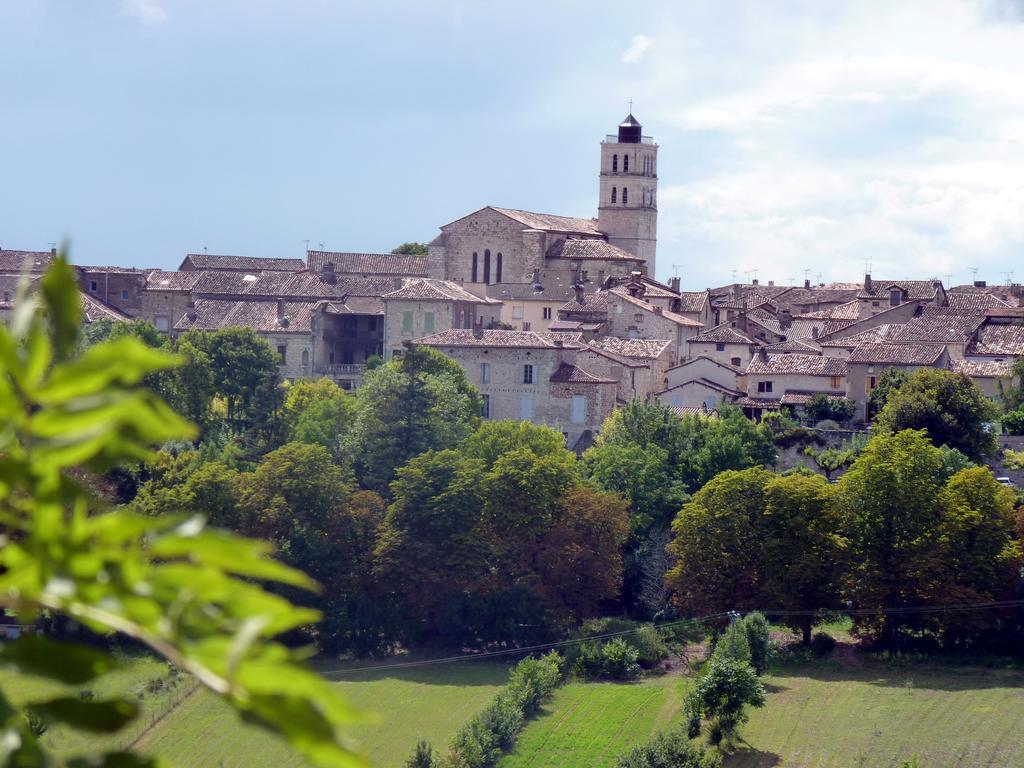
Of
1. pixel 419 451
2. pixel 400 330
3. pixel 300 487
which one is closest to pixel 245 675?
pixel 300 487

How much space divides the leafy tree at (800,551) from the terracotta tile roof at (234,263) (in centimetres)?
4347

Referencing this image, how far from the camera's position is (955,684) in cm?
3650

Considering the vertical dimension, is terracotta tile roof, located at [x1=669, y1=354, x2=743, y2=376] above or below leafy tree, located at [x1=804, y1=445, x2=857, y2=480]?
above

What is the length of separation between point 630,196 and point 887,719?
2138 inches

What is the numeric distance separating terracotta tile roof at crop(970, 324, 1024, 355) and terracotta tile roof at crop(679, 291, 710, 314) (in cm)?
1167

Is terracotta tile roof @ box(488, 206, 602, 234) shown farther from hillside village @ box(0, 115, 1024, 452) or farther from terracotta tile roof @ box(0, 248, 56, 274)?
terracotta tile roof @ box(0, 248, 56, 274)

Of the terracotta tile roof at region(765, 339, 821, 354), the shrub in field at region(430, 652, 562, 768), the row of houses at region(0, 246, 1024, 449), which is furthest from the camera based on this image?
the terracotta tile roof at region(765, 339, 821, 354)

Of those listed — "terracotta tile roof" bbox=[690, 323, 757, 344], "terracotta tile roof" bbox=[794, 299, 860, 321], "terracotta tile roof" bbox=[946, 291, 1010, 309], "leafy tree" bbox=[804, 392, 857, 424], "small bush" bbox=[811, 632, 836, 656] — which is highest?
"terracotta tile roof" bbox=[946, 291, 1010, 309]

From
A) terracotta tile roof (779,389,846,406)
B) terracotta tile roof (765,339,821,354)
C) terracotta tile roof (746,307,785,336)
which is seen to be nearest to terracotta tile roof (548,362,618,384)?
terracotta tile roof (779,389,846,406)

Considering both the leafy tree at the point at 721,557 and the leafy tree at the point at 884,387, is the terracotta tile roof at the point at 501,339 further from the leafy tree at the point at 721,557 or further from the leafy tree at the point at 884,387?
the leafy tree at the point at 721,557

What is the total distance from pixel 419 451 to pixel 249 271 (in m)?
33.2

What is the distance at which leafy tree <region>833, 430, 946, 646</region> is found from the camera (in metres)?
39.4

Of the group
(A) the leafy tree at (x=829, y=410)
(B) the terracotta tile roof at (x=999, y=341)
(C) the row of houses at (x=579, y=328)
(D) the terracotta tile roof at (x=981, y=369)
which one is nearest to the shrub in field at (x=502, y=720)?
(A) the leafy tree at (x=829, y=410)

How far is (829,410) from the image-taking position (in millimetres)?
51438
